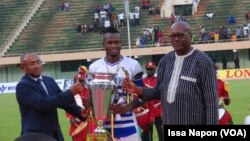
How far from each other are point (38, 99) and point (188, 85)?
1.54 metres

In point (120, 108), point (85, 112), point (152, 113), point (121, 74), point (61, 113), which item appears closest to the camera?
point (120, 108)

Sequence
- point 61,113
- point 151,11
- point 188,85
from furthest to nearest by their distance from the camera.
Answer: point 151,11
point 61,113
point 188,85

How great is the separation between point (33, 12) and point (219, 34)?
15.8 meters

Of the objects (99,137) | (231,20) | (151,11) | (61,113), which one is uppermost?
(99,137)

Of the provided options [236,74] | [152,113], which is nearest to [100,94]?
[152,113]

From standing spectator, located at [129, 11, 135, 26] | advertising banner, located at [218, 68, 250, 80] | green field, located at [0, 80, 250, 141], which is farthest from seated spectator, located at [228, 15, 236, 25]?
green field, located at [0, 80, 250, 141]

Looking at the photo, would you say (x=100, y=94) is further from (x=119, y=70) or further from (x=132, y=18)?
(x=132, y=18)

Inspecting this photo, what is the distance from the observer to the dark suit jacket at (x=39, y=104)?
6.62 m

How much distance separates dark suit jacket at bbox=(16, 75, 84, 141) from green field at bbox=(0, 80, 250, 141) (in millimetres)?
8196

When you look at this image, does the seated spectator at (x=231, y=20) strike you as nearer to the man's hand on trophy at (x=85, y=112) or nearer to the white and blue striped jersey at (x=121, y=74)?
the white and blue striped jersey at (x=121, y=74)

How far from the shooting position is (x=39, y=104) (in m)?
6.61

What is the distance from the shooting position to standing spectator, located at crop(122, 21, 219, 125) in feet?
19.6

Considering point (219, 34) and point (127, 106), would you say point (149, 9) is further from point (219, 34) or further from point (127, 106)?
point (127, 106)

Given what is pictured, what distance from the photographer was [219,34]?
148 ft
